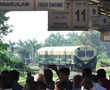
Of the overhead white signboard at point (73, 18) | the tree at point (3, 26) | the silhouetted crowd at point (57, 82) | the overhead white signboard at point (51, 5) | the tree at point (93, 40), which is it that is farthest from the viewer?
the tree at point (93, 40)

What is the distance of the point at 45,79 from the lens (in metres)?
6.82

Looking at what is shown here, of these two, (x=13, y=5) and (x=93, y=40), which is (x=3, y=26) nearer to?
(x=13, y=5)

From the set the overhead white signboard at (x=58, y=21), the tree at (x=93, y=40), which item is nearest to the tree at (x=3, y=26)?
the overhead white signboard at (x=58, y=21)

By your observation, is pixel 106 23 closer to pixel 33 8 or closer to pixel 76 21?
pixel 76 21

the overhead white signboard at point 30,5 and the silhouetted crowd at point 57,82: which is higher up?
the overhead white signboard at point 30,5

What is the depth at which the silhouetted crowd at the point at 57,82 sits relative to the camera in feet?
20.0

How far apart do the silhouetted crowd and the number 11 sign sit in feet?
10.6

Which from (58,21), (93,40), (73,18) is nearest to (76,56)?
(58,21)

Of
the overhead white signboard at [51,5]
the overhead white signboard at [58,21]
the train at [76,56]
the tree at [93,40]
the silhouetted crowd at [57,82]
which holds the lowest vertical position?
the tree at [93,40]

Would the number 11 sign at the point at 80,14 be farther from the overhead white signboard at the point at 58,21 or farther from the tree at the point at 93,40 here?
the tree at the point at 93,40

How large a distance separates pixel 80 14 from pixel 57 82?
405 cm

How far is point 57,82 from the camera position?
6621 millimetres

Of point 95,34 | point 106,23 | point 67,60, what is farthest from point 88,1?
point 95,34

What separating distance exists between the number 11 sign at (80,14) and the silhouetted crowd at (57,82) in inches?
127
